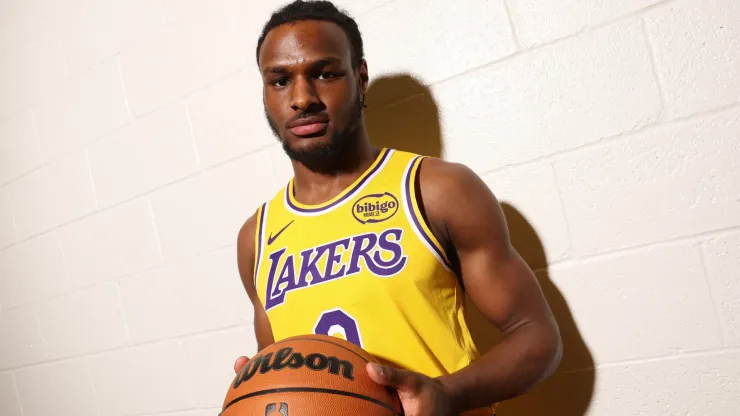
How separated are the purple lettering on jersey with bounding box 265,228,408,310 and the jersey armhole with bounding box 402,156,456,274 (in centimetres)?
A: 4

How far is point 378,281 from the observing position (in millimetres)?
1116

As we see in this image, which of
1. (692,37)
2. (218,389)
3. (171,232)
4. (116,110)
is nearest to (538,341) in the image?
(692,37)

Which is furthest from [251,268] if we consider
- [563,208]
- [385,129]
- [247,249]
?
[563,208]

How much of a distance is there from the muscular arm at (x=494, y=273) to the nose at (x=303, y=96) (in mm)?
261

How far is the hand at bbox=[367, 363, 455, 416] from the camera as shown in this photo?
866mm

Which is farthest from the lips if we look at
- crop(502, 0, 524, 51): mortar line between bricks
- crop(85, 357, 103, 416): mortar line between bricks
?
crop(85, 357, 103, 416): mortar line between bricks

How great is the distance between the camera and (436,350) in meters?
1.12

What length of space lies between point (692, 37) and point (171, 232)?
1534 mm

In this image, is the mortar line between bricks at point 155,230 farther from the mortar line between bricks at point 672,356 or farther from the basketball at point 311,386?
the mortar line between bricks at point 672,356

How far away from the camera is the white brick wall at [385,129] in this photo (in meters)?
1.19

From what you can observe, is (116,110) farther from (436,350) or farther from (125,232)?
(436,350)

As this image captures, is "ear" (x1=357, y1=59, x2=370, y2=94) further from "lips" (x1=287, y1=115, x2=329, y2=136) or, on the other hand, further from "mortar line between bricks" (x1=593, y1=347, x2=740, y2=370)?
"mortar line between bricks" (x1=593, y1=347, x2=740, y2=370)

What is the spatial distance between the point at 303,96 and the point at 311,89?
0.09 ft

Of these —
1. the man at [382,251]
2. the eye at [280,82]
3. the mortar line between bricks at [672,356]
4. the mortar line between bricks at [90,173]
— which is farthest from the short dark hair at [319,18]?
the mortar line between bricks at [90,173]
